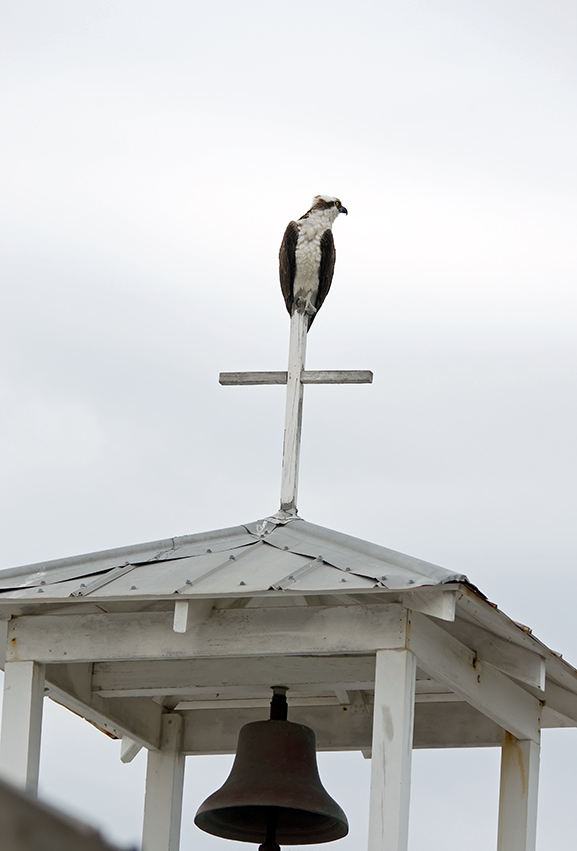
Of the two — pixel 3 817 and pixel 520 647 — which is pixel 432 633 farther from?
pixel 3 817

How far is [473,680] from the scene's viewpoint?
749cm

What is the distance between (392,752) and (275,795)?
1.61 meters

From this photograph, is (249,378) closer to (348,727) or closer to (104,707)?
(104,707)

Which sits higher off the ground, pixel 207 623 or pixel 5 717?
Answer: pixel 207 623

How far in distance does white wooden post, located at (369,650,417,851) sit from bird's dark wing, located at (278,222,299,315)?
256cm

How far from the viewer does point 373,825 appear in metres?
6.24

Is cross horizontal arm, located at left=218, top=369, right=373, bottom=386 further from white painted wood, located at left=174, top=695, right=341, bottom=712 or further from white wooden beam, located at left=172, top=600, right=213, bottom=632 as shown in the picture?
white painted wood, located at left=174, top=695, right=341, bottom=712

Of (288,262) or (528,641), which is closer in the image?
(528,641)

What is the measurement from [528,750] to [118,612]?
2.76 meters

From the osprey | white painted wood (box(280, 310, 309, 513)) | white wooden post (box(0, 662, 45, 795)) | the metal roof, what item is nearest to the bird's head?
the osprey

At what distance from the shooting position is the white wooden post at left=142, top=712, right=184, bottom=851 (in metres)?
8.76

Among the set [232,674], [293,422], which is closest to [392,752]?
[232,674]

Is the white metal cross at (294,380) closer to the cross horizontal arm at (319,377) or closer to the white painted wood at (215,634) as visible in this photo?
the cross horizontal arm at (319,377)

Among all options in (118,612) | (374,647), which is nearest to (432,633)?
(374,647)
